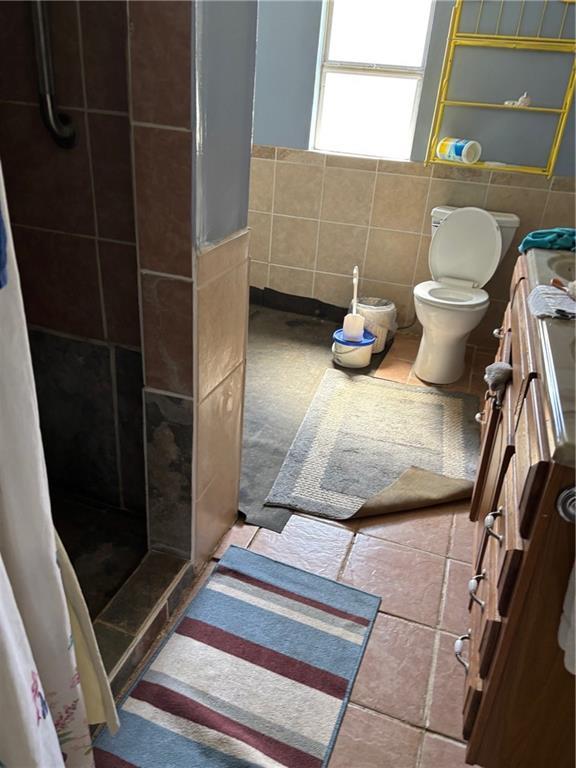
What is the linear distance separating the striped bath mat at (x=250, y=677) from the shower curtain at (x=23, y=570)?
1.47ft

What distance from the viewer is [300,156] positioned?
3277mm

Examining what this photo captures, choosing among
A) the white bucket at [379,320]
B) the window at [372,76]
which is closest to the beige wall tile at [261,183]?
the window at [372,76]

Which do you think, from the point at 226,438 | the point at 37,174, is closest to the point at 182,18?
the point at 37,174

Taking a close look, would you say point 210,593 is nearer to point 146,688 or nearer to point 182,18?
point 146,688

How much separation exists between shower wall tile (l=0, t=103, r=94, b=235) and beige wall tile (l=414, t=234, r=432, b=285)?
219 centimetres

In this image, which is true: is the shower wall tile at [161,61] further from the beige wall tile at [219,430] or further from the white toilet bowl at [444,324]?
the white toilet bowl at [444,324]

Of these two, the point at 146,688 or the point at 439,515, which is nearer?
the point at 146,688

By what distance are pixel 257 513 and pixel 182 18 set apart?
1.43 m

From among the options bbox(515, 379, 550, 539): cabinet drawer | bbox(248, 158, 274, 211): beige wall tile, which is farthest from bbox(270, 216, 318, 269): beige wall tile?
bbox(515, 379, 550, 539): cabinet drawer

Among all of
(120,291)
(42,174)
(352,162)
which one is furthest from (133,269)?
(352,162)

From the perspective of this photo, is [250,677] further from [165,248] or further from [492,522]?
[165,248]

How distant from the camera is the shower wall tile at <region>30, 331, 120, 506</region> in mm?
1607

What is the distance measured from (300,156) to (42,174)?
2134 mm

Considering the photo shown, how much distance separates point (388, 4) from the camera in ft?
9.88
